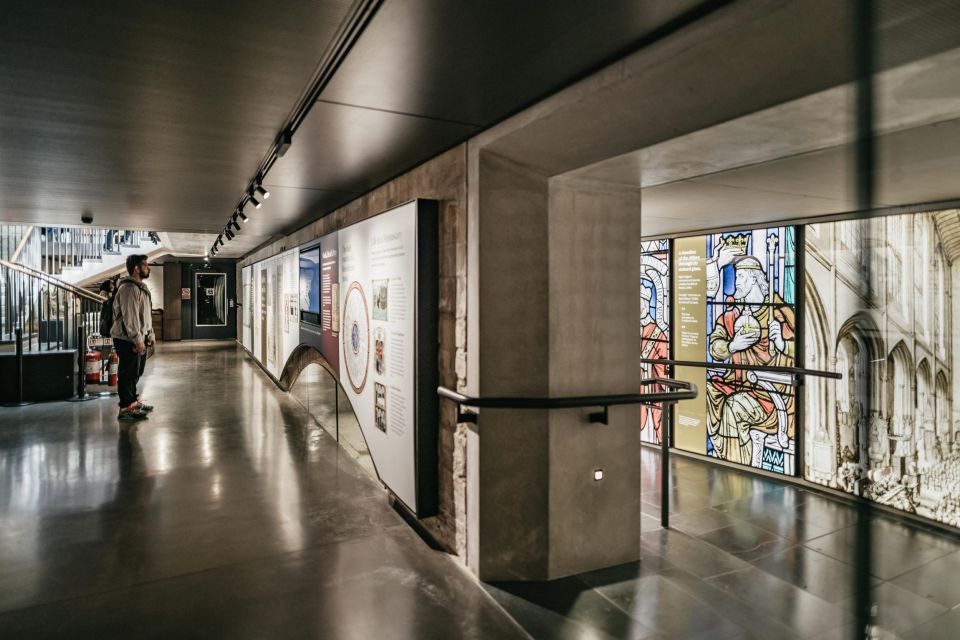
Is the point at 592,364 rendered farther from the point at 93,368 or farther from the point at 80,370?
the point at 93,368

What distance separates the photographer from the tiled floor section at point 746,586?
8.75ft

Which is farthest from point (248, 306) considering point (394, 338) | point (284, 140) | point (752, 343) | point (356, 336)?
point (752, 343)

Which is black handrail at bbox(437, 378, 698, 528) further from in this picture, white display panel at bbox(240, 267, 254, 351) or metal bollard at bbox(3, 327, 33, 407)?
white display panel at bbox(240, 267, 254, 351)

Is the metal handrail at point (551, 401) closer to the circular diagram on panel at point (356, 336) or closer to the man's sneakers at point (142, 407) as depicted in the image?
the circular diagram on panel at point (356, 336)

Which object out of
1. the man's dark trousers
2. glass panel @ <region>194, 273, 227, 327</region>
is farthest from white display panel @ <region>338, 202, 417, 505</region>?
glass panel @ <region>194, 273, 227, 327</region>

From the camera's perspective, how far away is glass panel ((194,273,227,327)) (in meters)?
17.8

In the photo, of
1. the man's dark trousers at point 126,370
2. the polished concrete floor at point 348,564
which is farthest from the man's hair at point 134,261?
the polished concrete floor at point 348,564

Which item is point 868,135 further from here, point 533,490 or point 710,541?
point 710,541

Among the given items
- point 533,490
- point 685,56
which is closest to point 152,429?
point 533,490

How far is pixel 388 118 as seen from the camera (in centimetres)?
284

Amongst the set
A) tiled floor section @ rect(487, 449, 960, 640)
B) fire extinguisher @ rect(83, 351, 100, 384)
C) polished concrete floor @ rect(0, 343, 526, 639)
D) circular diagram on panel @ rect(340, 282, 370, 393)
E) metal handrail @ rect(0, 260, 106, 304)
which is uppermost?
metal handrail @ rect(0, 260, 106, 304)

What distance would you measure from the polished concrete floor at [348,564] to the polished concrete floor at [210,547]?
0.01 m

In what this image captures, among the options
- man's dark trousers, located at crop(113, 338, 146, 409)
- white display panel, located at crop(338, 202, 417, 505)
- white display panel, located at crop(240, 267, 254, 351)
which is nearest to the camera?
white display panel, located at crop(338, 202, 417, 505)

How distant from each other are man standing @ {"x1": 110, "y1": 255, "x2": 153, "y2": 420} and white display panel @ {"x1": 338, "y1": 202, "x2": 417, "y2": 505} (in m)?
3.15
